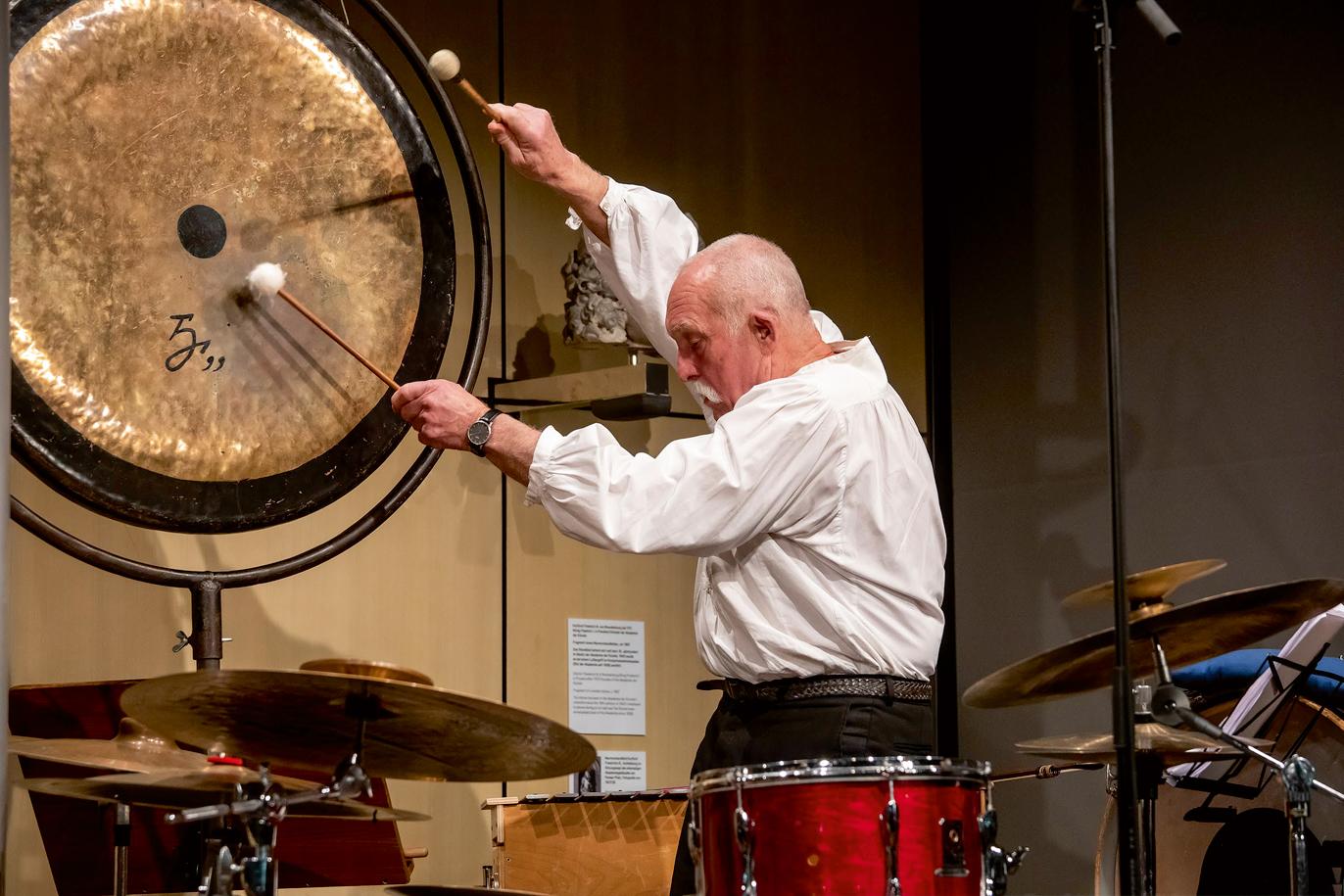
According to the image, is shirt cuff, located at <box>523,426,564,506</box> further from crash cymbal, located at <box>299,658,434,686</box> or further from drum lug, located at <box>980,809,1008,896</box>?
drum lug, located at <box>980,809,1008,896</box>

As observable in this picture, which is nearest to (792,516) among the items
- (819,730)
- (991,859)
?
(819,730)

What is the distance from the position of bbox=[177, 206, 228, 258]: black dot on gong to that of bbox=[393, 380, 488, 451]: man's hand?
37 centimetres

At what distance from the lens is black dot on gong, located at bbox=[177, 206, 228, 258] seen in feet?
8.72

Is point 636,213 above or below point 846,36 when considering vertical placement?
below

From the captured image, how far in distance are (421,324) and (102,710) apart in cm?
85

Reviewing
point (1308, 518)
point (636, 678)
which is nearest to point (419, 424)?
point (636, 678)

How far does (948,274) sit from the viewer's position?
4.92 metres

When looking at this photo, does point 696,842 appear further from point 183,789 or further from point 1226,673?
point 1226,673

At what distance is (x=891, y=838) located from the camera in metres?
2.10

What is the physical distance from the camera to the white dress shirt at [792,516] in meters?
2.41

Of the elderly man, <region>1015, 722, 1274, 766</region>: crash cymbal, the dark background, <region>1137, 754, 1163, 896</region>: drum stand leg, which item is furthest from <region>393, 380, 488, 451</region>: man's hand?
the dark background

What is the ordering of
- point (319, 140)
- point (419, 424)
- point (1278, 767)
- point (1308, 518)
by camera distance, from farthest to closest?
point (1308, 518) → point (319, 140) → point (419, 424) → point (1278, 767)

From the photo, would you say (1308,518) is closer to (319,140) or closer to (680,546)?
(680,546)

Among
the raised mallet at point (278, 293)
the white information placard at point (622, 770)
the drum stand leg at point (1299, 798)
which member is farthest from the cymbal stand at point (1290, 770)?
the white information placard at point (622, 770)
